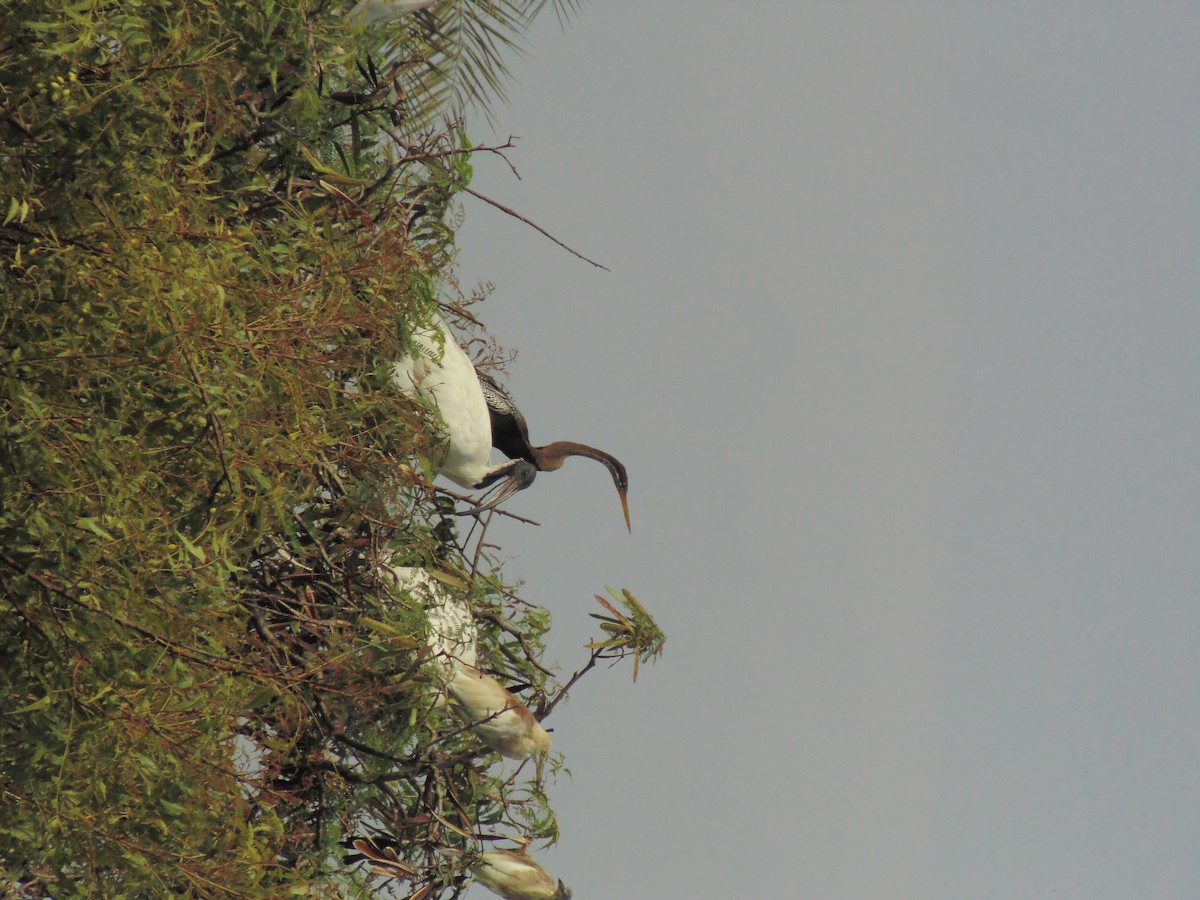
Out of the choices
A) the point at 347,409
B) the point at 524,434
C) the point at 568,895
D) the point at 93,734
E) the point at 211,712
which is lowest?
the point at 93,734

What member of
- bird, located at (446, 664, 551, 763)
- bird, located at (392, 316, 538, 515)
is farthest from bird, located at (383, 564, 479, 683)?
bird, located at (392, 316, 538, 515)

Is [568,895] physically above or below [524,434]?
below

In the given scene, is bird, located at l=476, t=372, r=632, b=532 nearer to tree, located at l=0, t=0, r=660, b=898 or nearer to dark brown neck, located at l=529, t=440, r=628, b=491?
dark brown neck, located at l=529, t=440, r=628, b=491

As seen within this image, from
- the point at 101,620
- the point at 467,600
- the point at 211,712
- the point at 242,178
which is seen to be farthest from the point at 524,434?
the point at 101,620

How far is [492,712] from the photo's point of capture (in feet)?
14.0

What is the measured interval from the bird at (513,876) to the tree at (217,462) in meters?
0.09

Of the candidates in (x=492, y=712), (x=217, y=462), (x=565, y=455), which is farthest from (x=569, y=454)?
(x=217, y=462)

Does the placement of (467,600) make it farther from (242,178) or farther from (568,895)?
(242,178)

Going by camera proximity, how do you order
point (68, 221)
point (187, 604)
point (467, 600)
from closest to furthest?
point (68, 221) → point (187, 604) → point (467, 600)

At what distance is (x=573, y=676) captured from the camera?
4.58 meters

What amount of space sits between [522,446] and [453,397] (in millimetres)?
618

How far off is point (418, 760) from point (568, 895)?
842mm

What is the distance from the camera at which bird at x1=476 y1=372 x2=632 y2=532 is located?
4.77m

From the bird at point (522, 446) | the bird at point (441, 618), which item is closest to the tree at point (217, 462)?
the bird at point (441, 618)
